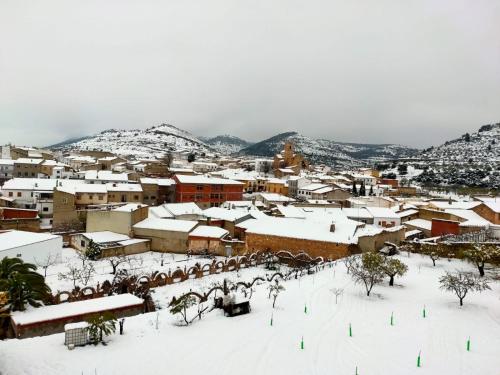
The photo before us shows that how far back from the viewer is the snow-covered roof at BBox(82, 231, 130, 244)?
102 ft

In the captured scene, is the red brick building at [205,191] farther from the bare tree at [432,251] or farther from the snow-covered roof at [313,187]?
the bare tree at [432,251]

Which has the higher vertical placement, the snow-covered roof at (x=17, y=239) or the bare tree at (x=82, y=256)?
the snow-covered roof at (x=17, y=239)

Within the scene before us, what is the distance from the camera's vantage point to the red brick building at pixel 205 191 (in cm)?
5159

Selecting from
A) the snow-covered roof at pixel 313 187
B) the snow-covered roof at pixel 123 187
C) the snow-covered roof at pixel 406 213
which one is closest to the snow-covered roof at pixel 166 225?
the snow-covered roof at pixel 123 187

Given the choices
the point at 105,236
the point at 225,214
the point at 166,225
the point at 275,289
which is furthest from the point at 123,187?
the point at 275,289

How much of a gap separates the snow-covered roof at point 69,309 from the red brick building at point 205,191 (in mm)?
36202

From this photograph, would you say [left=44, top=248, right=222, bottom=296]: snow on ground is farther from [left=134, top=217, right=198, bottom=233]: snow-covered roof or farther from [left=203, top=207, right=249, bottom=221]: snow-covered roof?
[left=203, top=207, right=249, bottom=221]: snow-covered roof

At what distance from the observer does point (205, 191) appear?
174 feet

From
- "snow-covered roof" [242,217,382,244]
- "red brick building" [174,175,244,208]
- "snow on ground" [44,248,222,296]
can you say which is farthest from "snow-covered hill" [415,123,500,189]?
"snow on ground" [44,248,222,296]

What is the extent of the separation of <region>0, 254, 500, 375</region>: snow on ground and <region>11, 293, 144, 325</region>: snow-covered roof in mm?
2002

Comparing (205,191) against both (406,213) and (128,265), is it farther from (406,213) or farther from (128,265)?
(406,213)

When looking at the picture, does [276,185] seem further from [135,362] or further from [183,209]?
[135,362]

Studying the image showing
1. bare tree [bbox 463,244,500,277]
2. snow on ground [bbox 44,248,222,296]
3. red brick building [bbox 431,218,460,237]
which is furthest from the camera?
red brick building [bbox 431,218,460,237]

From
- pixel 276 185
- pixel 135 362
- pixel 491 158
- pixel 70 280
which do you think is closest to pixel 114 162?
pixel 276 185
